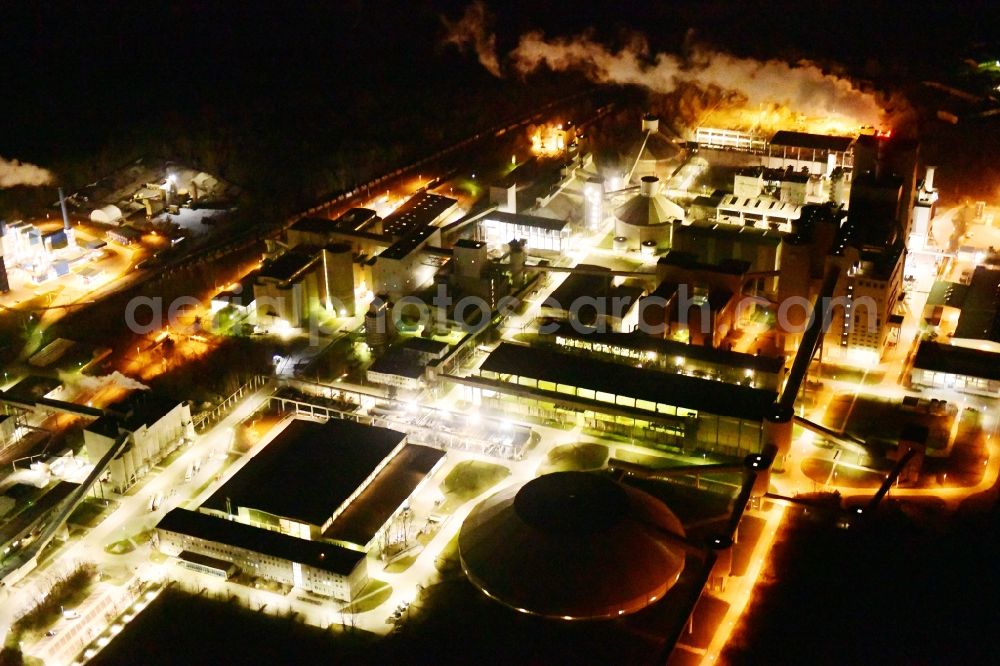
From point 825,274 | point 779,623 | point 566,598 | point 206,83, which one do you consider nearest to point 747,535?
point 779,623

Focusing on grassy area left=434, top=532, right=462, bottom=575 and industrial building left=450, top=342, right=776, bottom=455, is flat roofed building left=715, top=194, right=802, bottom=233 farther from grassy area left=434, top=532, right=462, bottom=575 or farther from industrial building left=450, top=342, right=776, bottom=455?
grassy area left=434, top=532, right=462, bottom=575

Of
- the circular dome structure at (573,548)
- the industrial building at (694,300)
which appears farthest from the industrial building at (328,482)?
the industrial building at (694,300)

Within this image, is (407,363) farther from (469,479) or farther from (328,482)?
(328,482)

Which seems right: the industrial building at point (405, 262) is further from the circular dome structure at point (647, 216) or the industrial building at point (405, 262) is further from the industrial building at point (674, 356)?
the circular dome structure at point (647, 216)

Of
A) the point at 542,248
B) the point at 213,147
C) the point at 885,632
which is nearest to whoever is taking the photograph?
the point at 885,632

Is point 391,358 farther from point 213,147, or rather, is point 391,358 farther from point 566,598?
point 213,147

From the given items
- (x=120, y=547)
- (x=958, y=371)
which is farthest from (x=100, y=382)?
(x=958, y=371)
